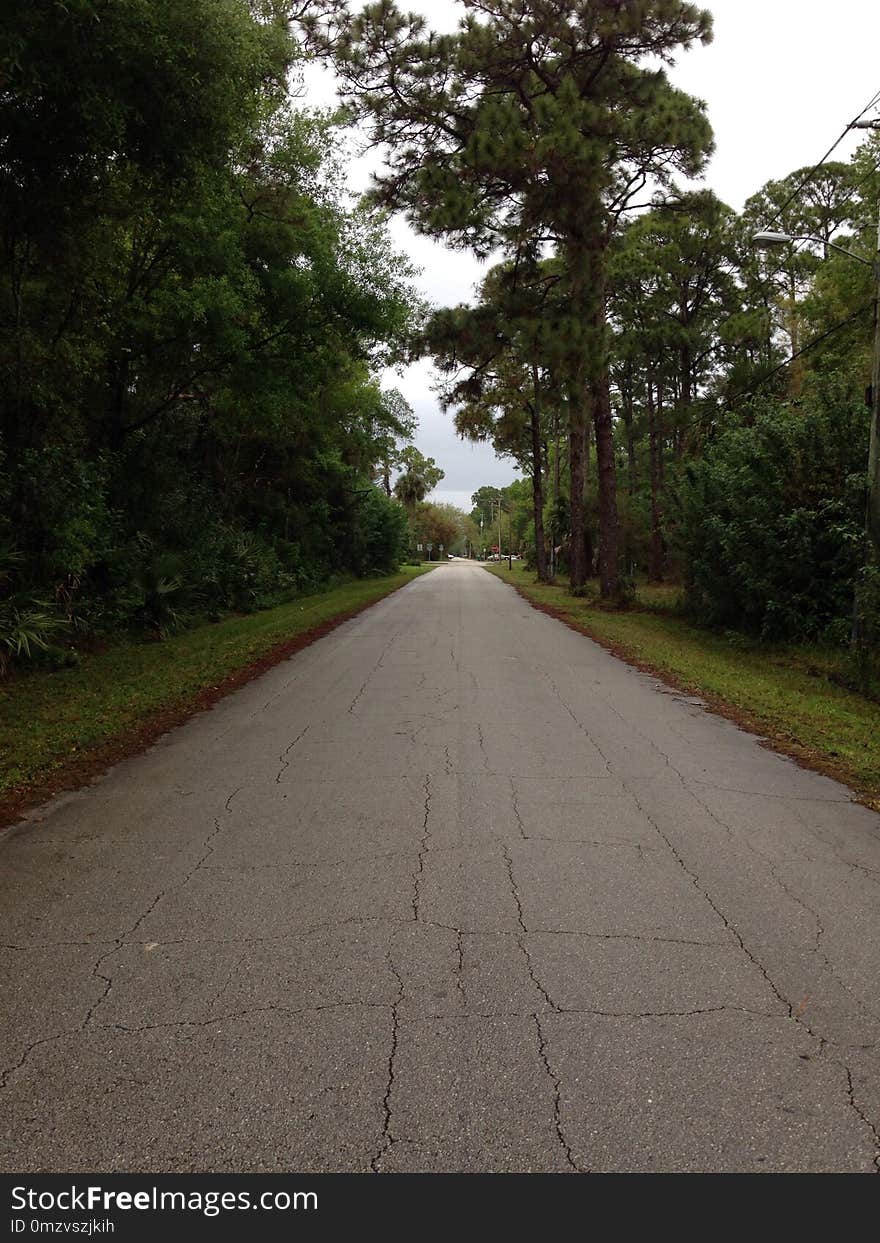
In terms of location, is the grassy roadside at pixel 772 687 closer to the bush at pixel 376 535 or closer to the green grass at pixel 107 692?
the green grass at pixel 107 692

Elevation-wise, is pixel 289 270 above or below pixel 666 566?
above

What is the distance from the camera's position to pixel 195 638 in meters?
14.6

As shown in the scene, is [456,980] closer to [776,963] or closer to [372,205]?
[776,963]

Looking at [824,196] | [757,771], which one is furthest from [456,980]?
[824,196]

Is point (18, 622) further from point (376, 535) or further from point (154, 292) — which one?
point (376, 535)

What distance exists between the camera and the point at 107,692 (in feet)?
30.5

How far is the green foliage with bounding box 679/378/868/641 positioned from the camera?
502 inches

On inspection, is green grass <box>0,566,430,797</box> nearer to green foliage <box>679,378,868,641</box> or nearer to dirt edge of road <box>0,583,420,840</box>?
dirt edge of road <box>0,583,420,840</box>

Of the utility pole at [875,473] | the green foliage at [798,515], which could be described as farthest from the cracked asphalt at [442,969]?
the green foliage at [798,515]

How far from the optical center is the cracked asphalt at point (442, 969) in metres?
2.24

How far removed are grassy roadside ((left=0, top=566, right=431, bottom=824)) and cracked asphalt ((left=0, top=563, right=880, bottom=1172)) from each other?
0.57 metres

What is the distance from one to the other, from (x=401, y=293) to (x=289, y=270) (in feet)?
7.88

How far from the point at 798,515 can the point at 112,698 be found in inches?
429

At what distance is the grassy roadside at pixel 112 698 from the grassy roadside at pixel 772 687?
6.09m
